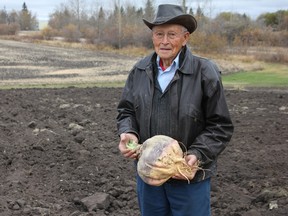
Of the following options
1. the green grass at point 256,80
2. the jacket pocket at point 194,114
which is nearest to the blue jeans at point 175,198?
the jacket pocket at point 194,114

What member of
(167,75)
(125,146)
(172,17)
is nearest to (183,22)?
(172,17)

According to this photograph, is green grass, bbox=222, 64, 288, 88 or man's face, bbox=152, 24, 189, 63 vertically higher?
man's face, bbox=152, 24, 189, 63

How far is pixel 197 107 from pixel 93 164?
409 cm

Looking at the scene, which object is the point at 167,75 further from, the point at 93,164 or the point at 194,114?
the point at 93,164

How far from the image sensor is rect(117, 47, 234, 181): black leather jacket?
3064 millimetres

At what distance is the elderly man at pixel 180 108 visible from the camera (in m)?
3.07

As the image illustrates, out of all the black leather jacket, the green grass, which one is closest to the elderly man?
the black leather jacket

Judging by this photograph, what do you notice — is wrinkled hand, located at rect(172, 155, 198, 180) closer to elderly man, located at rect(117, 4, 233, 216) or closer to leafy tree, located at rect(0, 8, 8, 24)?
elderly man, located at rect(117, 4, 233, 216)

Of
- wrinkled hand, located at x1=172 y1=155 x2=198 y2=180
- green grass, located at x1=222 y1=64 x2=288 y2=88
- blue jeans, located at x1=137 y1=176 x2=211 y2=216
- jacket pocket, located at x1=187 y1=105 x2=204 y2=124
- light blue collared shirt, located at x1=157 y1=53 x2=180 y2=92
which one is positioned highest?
light blue collared shirt, located at x1=157 y1=53 x2=180 y2=92

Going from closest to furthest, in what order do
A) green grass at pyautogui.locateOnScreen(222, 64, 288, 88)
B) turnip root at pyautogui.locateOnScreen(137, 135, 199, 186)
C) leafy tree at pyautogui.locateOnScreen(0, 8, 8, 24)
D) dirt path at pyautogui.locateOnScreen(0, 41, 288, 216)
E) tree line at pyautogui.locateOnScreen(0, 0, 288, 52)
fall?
turnip root at pyautogui.locateOnScreen(137, 135, 199, 186) < dirt path at pyautogui.locateOnScreen(0, 41, 288, 216) < green grass at pyautogui.locateOnScreen(222, 64, 288, 88) < tree line at pyautogui.locateOnScreen(0, 0, 288, 52) < leafy tree at pyautogui.locateOnScreen(0, 8, 8, 24)

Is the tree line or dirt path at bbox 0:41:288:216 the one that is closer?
dirt path at bbox 0:41:288:216

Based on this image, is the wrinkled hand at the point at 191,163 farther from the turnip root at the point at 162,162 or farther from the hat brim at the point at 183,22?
the hat brim at the point at 183,22

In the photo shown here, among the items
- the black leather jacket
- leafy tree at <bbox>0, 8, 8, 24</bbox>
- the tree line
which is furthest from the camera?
leafy tree at <bbox>0, 8, 8, 24</bbox>

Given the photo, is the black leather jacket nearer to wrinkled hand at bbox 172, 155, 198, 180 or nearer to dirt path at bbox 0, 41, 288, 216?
wrinkled hand at bbox 172, 155, 198, 180
